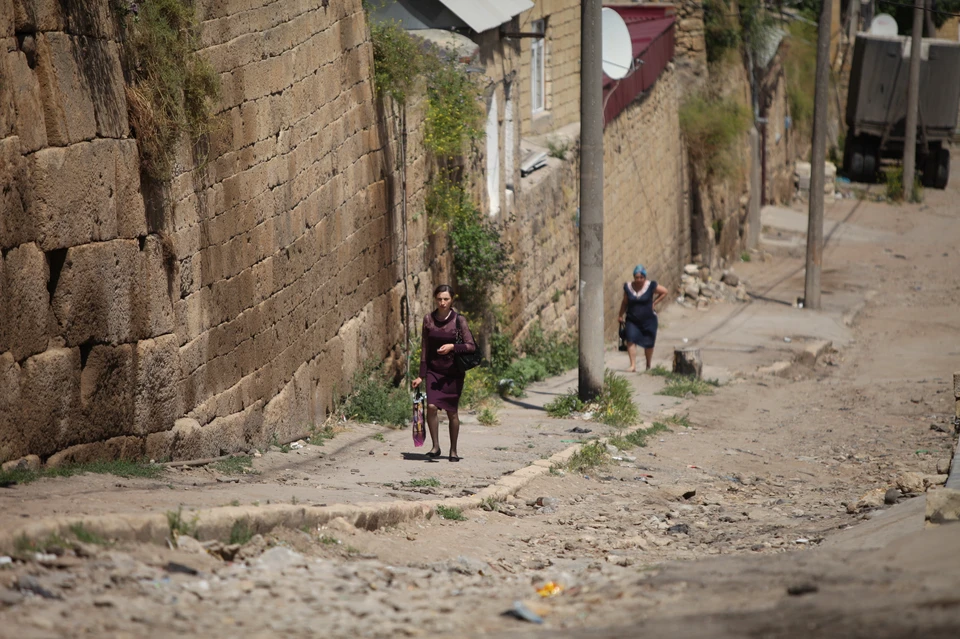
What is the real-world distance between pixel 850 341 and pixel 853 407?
20.4 ft

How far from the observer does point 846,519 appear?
7.33 meters

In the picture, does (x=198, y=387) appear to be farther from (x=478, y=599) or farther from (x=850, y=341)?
(x=850, y=341)

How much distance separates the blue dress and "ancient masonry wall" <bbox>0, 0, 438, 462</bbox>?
14.7ft

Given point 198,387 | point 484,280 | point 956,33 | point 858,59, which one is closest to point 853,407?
point 484,280

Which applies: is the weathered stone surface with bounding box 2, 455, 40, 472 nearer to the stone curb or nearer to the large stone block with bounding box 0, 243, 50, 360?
the large stone block with bounding box 0, 243, 50, 360

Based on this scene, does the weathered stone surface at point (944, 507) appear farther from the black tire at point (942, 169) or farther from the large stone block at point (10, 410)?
the black tire at point (942, 169)

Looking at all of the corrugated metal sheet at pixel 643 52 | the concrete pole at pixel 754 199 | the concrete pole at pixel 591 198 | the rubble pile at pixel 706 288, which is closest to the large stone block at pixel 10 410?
the concrete pole at pixel 591 198

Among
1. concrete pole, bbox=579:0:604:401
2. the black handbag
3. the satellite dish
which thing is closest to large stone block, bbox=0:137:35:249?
the black handbag

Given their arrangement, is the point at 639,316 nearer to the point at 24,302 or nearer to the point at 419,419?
the point at 419,419

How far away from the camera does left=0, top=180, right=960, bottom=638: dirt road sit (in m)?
4.26

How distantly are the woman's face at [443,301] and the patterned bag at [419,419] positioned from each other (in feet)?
2.15

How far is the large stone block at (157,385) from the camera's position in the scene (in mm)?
6543

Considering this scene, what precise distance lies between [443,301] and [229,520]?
3.49 m

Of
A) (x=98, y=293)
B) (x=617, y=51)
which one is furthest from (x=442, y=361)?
(x=617, y=51)
